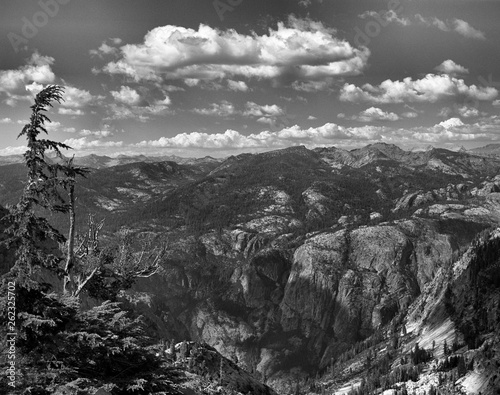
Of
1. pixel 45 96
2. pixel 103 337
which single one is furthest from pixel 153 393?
pixel 45 96

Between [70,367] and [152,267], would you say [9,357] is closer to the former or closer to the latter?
[70,367]

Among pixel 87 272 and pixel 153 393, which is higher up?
pixel 87 272

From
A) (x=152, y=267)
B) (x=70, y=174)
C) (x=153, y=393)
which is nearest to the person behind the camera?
(x=153, y=393)

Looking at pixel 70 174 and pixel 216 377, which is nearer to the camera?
pixel 70 174

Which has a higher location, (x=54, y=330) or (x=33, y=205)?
(x=33, y=205)

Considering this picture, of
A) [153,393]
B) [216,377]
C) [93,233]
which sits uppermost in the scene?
Answer: [93,233]

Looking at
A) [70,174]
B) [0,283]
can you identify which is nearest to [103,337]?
[0,283]

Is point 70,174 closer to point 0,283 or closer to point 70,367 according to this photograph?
point 0,283

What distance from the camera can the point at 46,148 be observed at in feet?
93.0

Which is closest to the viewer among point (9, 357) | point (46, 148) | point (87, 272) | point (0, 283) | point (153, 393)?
point (9, 357)

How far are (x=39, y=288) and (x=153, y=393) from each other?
896cm

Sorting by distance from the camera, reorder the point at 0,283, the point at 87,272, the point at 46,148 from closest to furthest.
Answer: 1. the point at 0,283
2. the point at 46,148
3. the point at 87,272

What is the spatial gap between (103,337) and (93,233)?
1275cm

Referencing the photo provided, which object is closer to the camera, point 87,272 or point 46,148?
point 46,148
